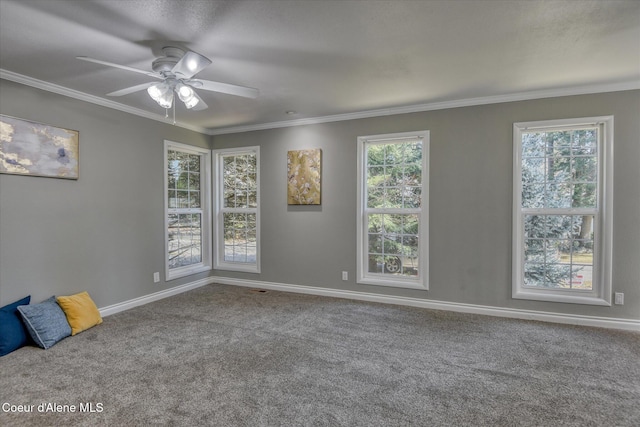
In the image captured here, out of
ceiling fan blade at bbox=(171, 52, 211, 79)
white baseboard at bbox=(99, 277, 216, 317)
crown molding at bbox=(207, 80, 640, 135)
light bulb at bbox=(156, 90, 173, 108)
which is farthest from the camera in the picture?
white baseboard at bbox=(99, 277, 216, 317)

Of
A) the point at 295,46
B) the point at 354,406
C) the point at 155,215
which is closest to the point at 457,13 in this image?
the point at 295,46

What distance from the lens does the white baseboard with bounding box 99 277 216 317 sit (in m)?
3.72

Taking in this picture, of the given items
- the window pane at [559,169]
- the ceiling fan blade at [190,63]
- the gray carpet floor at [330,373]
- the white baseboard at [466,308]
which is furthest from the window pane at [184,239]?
the window pane at [559,169]

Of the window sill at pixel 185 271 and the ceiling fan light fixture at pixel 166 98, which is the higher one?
the ceiling fan light fixture at pixel 166 98

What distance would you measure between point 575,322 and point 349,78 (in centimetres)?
344

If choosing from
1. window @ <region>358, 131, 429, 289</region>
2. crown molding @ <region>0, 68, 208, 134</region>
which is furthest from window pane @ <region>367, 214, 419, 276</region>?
crown molding @ <region>0, 68, 208, 134</region>

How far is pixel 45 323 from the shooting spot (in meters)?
2.86

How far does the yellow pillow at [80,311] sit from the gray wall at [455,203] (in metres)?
2.04

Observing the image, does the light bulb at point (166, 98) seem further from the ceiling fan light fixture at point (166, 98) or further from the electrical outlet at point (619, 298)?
the electrical outlet at point (619, 298)

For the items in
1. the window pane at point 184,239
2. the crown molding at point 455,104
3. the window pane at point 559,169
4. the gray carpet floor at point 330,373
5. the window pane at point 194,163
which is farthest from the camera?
the window pane at point 194,163

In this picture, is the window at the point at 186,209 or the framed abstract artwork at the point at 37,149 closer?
the framed abstract artwork at the point at 37,149

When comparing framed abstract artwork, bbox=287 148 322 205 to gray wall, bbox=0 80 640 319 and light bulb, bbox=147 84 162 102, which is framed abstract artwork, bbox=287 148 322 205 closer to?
gray wall, bbox=0 80 640 319

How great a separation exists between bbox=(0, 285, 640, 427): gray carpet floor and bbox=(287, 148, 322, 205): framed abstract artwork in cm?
167

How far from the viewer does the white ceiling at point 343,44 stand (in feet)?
6.43
